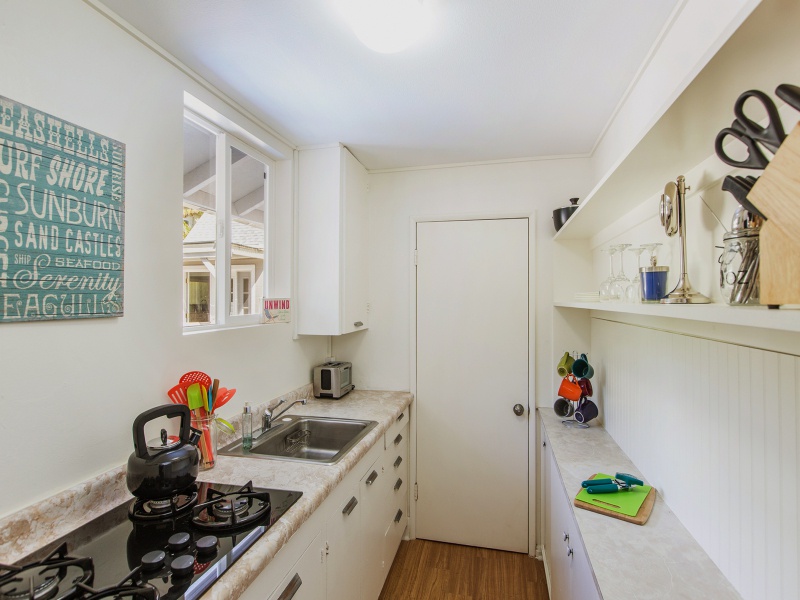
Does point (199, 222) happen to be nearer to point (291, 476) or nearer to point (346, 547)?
point (291, 476)

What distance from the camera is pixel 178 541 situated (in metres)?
0.99

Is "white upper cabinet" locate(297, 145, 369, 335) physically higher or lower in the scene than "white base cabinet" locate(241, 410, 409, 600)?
higher

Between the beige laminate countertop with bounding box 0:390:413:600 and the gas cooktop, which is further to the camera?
the beige laminate countertop with bounding box 0:390:413:600

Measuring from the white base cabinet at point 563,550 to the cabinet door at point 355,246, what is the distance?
4.59 ft

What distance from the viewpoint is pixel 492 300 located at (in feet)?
8.48

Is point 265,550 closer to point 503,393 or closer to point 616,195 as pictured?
point 616,195

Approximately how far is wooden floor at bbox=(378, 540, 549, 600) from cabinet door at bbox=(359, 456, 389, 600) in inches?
7.6

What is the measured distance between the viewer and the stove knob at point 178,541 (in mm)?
980

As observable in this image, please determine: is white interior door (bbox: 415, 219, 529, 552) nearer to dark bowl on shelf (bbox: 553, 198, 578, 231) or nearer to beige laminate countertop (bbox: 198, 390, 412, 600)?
dark bowl on shelf (bbox: 553, 198, 578, 231)

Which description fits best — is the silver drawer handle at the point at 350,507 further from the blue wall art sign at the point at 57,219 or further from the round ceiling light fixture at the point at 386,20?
the round ceiling light fixture at the point at 386,20

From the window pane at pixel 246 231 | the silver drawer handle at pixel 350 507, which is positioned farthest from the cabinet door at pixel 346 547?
the window pane at pixel 246 231

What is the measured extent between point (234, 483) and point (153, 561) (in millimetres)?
462

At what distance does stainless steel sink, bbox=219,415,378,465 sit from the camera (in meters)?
1.91

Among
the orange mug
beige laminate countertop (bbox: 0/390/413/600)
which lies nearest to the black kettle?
beige laminate countertop (bbox: 0/390/413/600)
